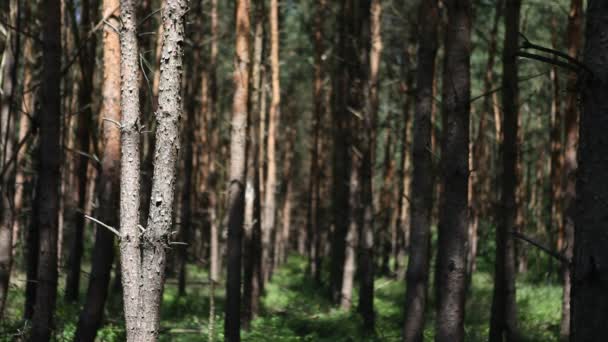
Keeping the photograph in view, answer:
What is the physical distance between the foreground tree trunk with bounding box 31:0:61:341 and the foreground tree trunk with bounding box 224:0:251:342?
143 inches

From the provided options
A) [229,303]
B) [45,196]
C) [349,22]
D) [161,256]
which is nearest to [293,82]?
[349,22]

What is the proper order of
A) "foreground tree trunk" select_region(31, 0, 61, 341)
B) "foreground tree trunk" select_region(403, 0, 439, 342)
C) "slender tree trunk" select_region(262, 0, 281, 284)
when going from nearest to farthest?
"foreground tree trunk" select_region(31, 0, 61, 341) < "foreground tree trunk" select_region(403, 0, 439, 342) < "slender tree trunk" select_region(262, 0, 281, 284)

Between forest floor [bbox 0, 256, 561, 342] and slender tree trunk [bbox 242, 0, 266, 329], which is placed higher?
slender tree trunk [bbox 242, 0, 266, 329]

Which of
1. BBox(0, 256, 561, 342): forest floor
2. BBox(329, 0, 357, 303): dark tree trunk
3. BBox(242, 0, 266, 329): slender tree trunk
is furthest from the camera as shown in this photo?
BBox(329, 0, 357, 303): dark tree trunk

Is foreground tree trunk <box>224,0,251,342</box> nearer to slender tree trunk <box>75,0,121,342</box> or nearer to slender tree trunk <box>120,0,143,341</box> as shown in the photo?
slender tree trunk <box>75,0,121,342</box>

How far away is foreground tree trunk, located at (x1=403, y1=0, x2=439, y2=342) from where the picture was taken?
7914 millimetres

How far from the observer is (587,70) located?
10.1 feet

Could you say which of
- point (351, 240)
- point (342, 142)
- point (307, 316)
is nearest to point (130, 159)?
point (351, 240)

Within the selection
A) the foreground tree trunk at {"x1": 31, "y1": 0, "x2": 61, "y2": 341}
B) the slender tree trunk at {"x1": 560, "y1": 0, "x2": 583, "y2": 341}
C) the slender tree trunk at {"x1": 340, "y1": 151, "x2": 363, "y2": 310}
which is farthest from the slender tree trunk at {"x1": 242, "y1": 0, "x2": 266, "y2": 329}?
the foreground tree trunk at {"x1": 31, "y1": 0, "x2": 61, "y2": 341}

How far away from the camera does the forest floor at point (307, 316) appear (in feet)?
40.9

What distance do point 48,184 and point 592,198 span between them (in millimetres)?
6072

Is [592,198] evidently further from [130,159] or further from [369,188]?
[369,188]

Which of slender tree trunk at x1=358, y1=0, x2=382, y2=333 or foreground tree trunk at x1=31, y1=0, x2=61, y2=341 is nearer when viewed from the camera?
foreground tree trunk at x1=31, y1=0, x2=61, y2=341

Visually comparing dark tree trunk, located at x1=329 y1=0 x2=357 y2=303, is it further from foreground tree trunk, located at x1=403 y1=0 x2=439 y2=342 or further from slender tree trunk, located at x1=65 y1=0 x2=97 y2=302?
foreground tree trunk, located at x1=403 y1=0 x2=439 y2=342
